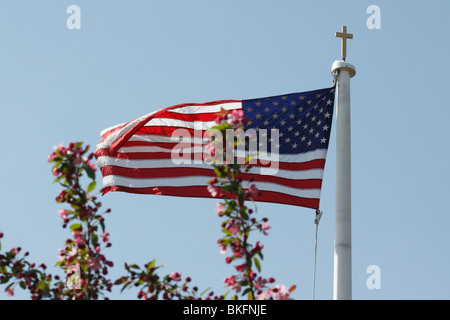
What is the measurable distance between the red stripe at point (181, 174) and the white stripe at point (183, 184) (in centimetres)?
7

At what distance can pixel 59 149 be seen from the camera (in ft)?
26.1

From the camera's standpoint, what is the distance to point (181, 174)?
1461cm

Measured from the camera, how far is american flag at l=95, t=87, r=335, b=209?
14.4 m

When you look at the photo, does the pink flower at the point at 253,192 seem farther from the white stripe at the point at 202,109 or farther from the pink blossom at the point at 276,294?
the white stripe at the point at 202,109

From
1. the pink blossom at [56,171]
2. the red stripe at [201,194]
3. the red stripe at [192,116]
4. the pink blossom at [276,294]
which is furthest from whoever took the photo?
the red stripe at [192,116]

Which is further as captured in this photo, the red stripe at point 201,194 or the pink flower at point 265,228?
the red stripe at point 201,194

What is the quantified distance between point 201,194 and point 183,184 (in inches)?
15.3

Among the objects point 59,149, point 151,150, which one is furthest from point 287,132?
point 59,149

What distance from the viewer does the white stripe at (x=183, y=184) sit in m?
14.3

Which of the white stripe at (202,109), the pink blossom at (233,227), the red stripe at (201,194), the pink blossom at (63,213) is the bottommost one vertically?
the pink blossom at (233,227)

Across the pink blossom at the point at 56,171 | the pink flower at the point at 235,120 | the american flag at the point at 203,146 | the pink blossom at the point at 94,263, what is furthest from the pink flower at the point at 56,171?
the american flag at the point at 203,146

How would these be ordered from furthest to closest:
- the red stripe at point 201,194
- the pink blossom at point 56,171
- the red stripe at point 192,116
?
the red stripe at point 192,116 → the red stripe at point 201,194 → the pink blossom at point 56,171
